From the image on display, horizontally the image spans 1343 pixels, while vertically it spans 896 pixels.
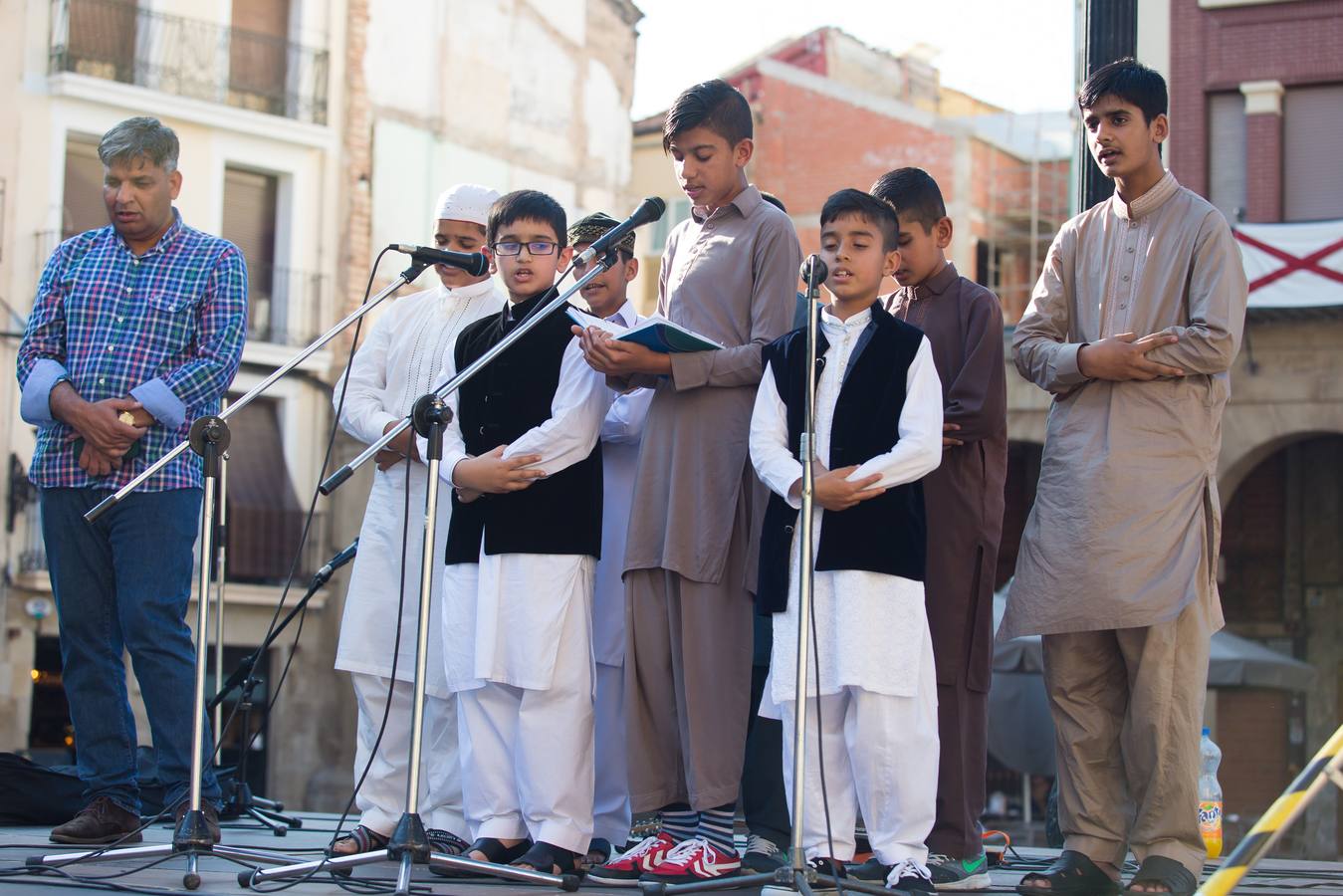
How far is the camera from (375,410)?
587cm

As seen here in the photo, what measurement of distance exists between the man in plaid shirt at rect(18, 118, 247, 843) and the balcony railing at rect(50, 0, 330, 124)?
18709 millimetres

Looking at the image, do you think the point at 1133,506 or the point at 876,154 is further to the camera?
the point at 876,154

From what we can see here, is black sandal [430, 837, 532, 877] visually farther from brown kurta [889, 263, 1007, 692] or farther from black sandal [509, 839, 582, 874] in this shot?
brown kurta [889, 263, 1007, 692]

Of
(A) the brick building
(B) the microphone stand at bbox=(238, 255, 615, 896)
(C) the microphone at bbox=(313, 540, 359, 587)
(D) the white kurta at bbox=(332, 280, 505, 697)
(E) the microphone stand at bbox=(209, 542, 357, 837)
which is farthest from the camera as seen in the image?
(A) the brick building

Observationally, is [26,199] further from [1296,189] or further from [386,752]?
[386,752]

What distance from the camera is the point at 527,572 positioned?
16.6ft

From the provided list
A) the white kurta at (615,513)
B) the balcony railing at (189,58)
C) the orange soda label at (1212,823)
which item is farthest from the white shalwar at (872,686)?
the balcony railing at (189,58)

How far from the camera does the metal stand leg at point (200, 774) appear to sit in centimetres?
462

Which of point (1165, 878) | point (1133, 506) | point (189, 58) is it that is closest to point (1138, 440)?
point (1133, 506)

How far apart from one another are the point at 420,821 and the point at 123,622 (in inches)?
59.1

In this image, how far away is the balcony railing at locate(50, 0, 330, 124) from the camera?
23.4 metres

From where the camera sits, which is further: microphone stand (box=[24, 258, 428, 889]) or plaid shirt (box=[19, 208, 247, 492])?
plaid shirt (box=[19, 208, 247, 492])

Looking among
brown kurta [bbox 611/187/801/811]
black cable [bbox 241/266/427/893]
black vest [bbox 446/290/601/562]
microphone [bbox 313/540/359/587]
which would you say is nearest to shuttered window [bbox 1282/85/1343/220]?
microphone [bbox 313/540/359/587]

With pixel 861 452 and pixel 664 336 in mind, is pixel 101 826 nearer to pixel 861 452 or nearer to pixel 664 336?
pixel 664 336
